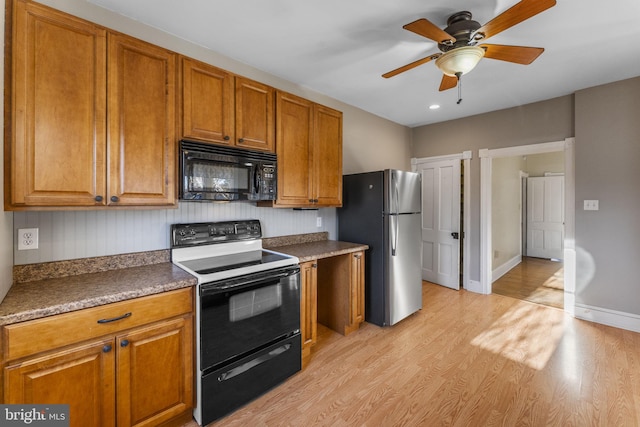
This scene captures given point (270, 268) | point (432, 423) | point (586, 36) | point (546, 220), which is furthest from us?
point (546, 220)

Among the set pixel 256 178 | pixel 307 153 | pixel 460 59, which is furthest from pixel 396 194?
pixel 256 178

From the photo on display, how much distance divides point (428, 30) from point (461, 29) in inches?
14.9

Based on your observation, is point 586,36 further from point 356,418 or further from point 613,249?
point 356,418

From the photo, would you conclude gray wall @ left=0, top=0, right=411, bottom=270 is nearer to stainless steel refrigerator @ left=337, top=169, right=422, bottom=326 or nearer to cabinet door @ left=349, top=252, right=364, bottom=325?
stainless steel refrigerator @ left=337, top=169, right=422, bottom=326

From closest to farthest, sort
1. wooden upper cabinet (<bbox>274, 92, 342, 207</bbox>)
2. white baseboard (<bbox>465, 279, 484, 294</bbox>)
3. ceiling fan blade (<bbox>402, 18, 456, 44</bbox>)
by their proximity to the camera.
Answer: ceiling fan blade (<bbox>402, 18, 456, 44</bbox>), wooden upper cabinet (<bbox>274, 92, 342, 207</bbox>), white baseboard (<bbox>465, 279, 484, 294</bbox>)

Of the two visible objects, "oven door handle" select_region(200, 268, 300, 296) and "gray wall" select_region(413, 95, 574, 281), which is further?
"gray wall" select_region(413, 95, 574, 281)

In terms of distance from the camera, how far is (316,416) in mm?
1800

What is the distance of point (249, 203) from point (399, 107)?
2.50 meters

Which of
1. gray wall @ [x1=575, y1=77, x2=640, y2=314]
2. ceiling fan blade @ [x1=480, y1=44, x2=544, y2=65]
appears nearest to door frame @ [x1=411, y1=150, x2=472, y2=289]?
gray wall @ [x1=575, y1=77, x2=640, y2=314]

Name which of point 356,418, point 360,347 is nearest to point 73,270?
point 356,418

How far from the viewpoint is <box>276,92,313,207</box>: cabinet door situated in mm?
2510

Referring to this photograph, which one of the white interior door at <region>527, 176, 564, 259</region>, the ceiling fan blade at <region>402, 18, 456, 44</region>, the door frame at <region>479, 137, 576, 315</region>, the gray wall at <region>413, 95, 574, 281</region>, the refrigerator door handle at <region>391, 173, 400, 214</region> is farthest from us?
the white interior door at <region>527, 176, 564, 259</region>

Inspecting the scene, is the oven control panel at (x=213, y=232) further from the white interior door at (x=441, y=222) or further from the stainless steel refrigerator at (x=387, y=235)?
the white interior door at (x=441, y=222)

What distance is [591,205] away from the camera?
10.2 ft
